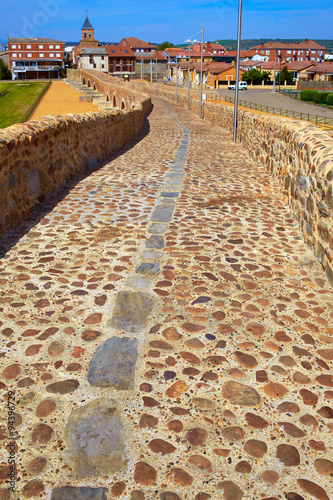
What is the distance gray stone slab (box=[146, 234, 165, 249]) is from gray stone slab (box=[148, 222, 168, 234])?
16cm

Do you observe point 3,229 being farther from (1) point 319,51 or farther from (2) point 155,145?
(1) point 319,51

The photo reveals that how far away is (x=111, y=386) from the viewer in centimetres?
329

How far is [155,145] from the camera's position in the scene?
15234mm

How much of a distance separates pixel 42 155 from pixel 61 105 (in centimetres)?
4987

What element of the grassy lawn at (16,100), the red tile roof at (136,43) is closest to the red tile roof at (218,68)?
the grassy lawn at (16,100)

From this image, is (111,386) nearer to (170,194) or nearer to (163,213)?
(163,213)

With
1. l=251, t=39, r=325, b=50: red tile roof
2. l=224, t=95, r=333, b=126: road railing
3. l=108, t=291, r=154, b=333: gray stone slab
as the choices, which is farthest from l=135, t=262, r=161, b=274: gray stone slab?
l=251, t=39, r=325, b=50: red tile roof

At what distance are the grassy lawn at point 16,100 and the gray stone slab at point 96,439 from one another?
4777cm

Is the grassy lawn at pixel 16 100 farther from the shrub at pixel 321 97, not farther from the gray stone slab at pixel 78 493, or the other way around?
the gray stone slab at pixel 78 493

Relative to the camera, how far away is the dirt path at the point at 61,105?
157 ft

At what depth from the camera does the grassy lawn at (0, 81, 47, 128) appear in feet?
171

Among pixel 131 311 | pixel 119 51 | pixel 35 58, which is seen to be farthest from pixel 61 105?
pixel 35 58

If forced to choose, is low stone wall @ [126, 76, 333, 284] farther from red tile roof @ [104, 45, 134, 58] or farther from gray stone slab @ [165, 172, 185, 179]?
red tile roof @ [104, 45, 134, 58]

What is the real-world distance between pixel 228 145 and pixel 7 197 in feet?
36.1
